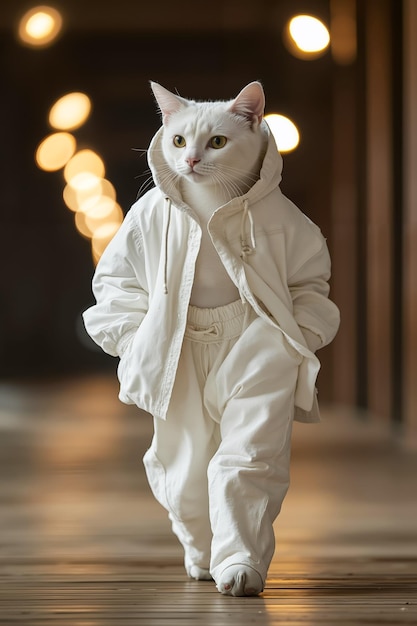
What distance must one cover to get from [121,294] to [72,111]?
247 inches

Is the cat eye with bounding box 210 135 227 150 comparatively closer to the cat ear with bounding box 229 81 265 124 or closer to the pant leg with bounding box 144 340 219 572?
the cat ear with bounding box 229 81 265 124

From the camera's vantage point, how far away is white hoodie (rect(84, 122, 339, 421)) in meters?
2.26

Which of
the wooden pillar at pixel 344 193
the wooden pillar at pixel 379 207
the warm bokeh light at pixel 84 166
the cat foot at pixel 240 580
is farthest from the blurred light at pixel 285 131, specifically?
the cat foot at pixel 240 580

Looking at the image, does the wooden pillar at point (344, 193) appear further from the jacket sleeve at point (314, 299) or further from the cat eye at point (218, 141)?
the cat eye at point (218, 141)

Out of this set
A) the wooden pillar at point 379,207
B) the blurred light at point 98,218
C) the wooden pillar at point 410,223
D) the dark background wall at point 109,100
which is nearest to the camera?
the wooden pillar at point 410,223

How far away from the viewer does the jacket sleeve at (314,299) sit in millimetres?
2305

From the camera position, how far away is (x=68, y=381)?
30.8 ft

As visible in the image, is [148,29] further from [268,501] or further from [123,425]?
[268,501]

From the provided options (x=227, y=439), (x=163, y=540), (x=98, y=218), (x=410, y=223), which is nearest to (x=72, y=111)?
(x=98, y=218)

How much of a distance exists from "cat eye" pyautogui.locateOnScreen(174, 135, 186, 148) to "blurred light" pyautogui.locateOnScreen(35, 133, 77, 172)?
248 inches

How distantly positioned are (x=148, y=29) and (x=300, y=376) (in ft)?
19.9

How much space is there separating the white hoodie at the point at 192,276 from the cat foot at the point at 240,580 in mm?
366

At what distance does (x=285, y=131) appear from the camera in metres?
7.39

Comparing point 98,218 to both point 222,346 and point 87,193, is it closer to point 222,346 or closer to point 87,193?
point 87,193
